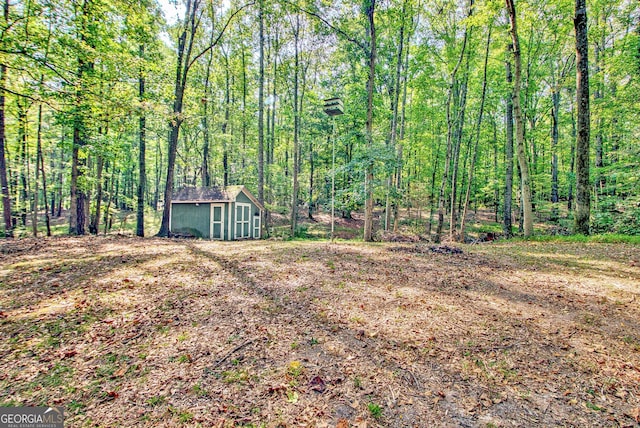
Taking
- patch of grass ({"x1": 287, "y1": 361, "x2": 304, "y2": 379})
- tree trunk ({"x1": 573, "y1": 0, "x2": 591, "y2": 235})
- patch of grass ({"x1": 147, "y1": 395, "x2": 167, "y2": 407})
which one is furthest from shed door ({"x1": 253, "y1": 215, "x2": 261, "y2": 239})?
patch of grass ({"x1": 147, "y1": 395, "x2": 167, "y2": 407})

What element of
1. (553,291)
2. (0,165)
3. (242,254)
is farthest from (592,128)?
(0,165)

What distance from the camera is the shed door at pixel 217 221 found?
575 inches

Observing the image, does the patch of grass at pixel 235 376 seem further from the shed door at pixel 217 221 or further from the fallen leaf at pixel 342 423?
the shed door at pixel 217 221

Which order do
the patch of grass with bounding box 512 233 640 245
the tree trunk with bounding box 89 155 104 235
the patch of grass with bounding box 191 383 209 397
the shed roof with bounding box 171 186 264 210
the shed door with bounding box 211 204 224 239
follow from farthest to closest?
1. the shed roof with bounding box 171 186 264 210
2. the shed door with bounding box 211 204 224 239
3. the tree trunk with bounding box 89 155 104 235
4. the patch of grass with bounding box 512 233 640 245
5. the patch of grass with bounding box 191 383 209 397

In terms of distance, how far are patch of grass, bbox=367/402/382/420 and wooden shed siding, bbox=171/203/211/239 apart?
45.8ft

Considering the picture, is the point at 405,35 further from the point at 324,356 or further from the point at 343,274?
the point at 324,356

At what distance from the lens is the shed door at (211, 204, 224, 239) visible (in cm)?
1459

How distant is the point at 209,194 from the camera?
15.2 metres

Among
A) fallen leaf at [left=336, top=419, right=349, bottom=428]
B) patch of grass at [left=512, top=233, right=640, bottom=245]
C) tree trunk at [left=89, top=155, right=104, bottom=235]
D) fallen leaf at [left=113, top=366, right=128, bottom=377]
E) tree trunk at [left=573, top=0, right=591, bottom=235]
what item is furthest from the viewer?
tree trunk at [left=89, top=155, right=104, bottom=235]

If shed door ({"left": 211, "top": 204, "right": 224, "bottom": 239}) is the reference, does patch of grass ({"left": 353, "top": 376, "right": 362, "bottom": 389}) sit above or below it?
below

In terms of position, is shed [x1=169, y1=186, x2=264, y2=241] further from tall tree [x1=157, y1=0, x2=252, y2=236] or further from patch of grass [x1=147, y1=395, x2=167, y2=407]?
patch of grass [x1=147, y1=395, x2=167, y2=407]

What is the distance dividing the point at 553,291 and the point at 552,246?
4347mm

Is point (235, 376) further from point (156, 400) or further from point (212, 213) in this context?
point (212, 213)

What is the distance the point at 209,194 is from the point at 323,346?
13938 mm
